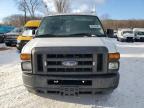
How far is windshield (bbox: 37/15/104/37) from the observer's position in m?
6.30

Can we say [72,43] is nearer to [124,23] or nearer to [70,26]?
[70,26]

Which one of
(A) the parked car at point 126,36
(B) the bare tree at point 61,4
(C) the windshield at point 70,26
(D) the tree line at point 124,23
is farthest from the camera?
(D) the tree line at point 124,23

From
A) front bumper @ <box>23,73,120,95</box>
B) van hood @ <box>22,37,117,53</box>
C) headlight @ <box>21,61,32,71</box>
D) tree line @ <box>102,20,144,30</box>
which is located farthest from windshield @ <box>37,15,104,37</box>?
tree line @ <box>102,20,144,30</box>

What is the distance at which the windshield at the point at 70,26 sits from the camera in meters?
6.30

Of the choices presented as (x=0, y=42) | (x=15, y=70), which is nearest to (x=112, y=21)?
(x=0, y=42)

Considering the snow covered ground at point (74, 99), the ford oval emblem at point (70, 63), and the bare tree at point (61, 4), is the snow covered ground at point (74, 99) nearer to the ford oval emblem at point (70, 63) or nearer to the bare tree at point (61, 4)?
the ford oval emblem at point (70, 63)

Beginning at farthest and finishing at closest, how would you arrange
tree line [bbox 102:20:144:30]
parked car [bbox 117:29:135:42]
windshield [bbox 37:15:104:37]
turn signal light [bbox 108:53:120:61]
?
1. tree line [bbox 102:20:144:30]
2. parked car [bbox 117:29:135:42]
3. windshield [bbox 37:15:104:37]
4. turn signal light [bbox 108:53:120:61]

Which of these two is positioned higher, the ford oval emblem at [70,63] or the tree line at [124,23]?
the ford oval emblem at [70,63]

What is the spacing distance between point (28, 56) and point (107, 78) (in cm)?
167

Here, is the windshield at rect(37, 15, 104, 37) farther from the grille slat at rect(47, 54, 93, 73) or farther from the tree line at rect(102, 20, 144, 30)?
the tree line at rect(102, 20, 144, 30)

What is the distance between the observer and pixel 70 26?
21.6 ft

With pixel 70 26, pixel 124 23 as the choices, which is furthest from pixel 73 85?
pixel 124 23

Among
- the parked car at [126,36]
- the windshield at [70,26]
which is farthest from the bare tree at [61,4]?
the windshield at [70,26]

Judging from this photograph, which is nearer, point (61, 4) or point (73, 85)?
point (73, 85)
